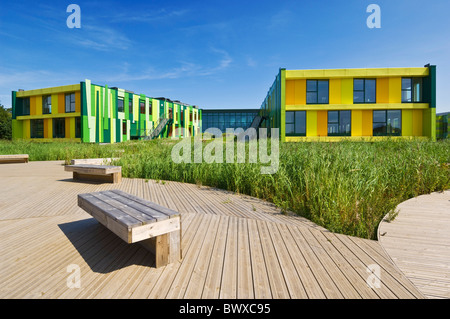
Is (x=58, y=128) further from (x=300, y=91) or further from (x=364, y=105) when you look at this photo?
(x=364, y=105)

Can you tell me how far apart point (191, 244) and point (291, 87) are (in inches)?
814

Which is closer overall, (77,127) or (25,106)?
(77,127)

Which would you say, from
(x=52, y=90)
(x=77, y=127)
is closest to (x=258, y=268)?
(x=77, y=127)

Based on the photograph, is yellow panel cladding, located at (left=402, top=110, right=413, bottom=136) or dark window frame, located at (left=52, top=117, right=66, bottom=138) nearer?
yellow panel cladding, located at (left=402, top=110, right=413, bottom=136)

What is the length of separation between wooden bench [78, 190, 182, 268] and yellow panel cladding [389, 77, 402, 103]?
24.1m

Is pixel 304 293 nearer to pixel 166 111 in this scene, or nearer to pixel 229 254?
pixel 229 254

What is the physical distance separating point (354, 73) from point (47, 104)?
32226 millimetres

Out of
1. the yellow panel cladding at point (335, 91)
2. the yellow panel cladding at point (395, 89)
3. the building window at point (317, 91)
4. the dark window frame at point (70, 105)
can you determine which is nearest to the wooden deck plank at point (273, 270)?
the building window at point (317, 91)

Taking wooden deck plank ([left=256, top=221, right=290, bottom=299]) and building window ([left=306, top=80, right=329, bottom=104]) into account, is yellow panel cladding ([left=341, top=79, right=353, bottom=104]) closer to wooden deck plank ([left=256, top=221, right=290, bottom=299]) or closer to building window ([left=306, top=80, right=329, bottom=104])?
building window ([left=306, top=80, right=329, bottom=104])

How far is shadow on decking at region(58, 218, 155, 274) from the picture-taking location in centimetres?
266

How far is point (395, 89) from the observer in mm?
20891

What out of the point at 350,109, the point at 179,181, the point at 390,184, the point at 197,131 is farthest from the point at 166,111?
the point at 390,184

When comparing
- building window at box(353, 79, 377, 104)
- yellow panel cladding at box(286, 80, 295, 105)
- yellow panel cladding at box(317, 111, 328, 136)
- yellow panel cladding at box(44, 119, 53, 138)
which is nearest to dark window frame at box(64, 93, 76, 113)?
yellow panel cladding at box(44, 119, 53, 138)

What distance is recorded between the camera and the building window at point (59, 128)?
27578 mm
